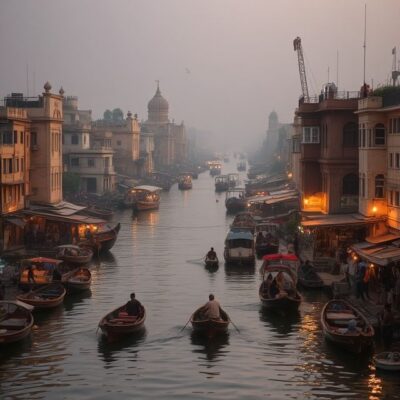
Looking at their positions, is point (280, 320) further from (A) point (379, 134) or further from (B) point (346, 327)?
(A) point (379, 134)

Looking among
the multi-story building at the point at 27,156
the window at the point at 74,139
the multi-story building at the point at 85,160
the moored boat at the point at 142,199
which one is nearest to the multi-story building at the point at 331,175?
the multi-story building at the point at 27,156

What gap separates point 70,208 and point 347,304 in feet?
120

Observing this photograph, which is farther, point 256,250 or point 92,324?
point 256,250

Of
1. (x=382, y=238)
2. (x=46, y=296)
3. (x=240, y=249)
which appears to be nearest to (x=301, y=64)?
(x=240, y=249)

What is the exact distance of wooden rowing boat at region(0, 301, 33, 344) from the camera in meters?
31.0

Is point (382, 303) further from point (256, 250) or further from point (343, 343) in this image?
point (256, 250)

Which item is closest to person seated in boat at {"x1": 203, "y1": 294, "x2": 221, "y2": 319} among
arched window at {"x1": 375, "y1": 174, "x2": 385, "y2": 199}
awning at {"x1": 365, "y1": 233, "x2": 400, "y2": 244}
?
awning at {"x1": 365, "y1": 233, "x2": 400, "y2": 244}

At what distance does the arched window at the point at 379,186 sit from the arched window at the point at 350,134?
23.7 feet

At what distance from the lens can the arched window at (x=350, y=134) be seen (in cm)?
5462

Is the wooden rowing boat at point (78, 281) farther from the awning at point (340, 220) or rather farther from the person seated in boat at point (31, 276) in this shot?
the awning at point (340, 220)

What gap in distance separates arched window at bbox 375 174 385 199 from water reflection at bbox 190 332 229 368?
54.9ft

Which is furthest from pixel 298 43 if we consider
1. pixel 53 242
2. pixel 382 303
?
pixel 382 303

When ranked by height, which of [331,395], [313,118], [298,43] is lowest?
[331,395]

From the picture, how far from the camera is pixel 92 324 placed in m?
36.1
